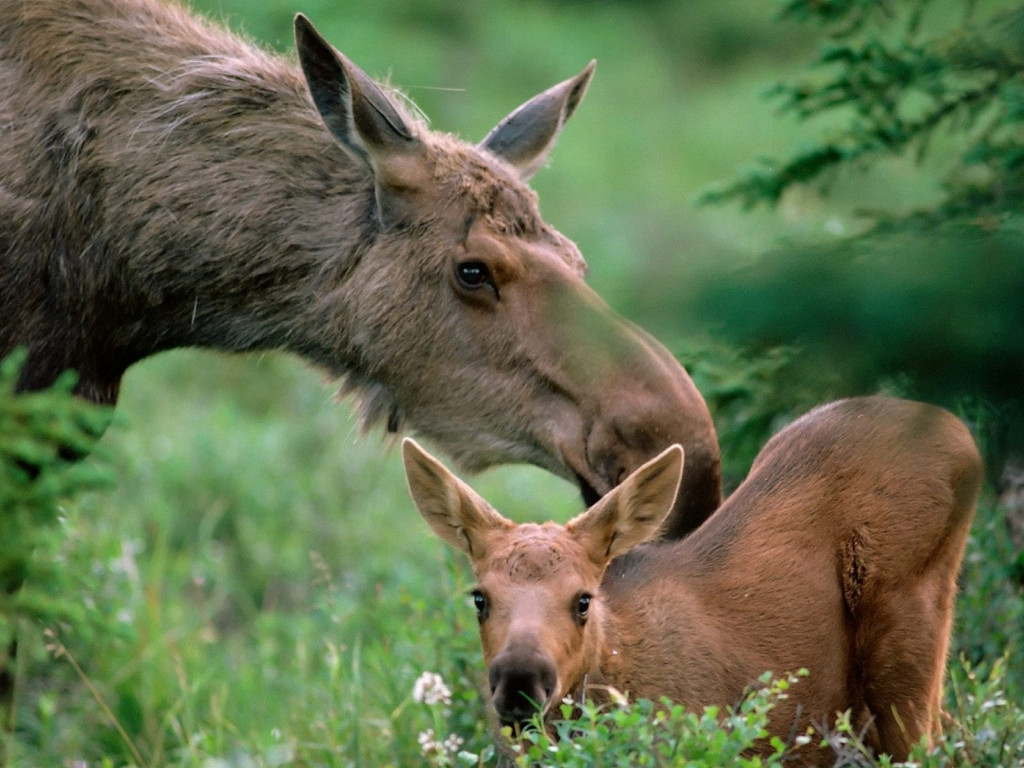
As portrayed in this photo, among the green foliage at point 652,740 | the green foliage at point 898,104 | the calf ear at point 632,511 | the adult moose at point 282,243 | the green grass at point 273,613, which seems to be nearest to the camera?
the green foliage at point 652,740

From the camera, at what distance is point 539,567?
455 cm

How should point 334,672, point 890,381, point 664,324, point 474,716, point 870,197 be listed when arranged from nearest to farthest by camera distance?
1. point 664,324
2. point 890,381
3. point 870,197
4. point 474,716
5. point 334,672

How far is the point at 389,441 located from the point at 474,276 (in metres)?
0.79

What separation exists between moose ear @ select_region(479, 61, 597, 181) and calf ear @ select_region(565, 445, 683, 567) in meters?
1.69

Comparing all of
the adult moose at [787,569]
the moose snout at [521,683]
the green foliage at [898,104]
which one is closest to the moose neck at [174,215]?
the adult moose at [787,569]

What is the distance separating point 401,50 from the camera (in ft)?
15.3

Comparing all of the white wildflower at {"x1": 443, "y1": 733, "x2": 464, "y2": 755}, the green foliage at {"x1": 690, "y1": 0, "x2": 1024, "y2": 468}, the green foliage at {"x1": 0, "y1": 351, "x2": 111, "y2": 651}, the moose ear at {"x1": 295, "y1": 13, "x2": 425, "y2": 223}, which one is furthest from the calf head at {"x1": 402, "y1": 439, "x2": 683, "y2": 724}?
the green foliage at {"x1": 0, "y1": 351, "x2": 111, "y2": 651}

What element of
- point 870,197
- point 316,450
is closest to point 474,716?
point 870,197

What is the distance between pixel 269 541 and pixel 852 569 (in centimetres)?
421

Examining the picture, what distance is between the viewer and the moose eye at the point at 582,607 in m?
4.51

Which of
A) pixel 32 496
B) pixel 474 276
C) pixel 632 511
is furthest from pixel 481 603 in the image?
pixel 32 496

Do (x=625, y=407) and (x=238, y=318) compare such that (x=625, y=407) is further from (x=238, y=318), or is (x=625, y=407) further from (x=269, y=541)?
(x=269, y=541)

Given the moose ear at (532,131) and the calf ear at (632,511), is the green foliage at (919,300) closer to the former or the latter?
the calf ear at (632,511)

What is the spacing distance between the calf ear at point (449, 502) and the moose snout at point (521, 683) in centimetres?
74
